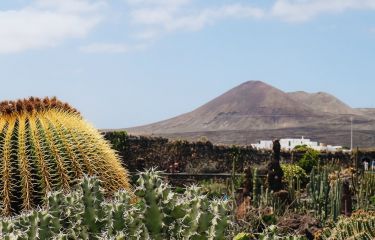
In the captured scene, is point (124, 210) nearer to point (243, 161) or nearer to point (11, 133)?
point (11, 133)

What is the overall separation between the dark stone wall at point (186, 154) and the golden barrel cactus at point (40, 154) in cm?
A: 2160

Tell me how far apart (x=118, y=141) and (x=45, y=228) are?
26787 millimetres

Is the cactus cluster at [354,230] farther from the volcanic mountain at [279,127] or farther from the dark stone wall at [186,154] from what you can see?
the volcanic mountain at [279,127]

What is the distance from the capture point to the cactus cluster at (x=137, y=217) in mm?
3041

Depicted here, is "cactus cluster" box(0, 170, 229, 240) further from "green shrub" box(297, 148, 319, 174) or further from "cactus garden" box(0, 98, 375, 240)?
"green shrub" box(297, 148, 319, 174)

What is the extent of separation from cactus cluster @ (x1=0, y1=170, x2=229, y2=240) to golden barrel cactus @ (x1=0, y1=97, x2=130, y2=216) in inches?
132

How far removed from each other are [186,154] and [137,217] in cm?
2743

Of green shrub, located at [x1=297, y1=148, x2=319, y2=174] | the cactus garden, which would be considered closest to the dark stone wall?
green shrub, located at [x1=297, y1=148, x2=319, y2=174]

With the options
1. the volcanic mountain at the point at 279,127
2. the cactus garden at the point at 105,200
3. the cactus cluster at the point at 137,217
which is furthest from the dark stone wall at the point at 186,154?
the volcanic mountain at the point at 279,127

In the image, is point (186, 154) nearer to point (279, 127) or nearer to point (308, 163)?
point (308, 163)

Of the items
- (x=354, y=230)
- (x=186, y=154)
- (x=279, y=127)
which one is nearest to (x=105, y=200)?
(x=354, y=230)

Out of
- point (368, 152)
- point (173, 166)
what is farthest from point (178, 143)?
point (368, 152)

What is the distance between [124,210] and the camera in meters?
3.39

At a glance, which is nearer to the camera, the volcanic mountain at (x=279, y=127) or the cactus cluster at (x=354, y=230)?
the cactus cluster at (x=354, y=230)
